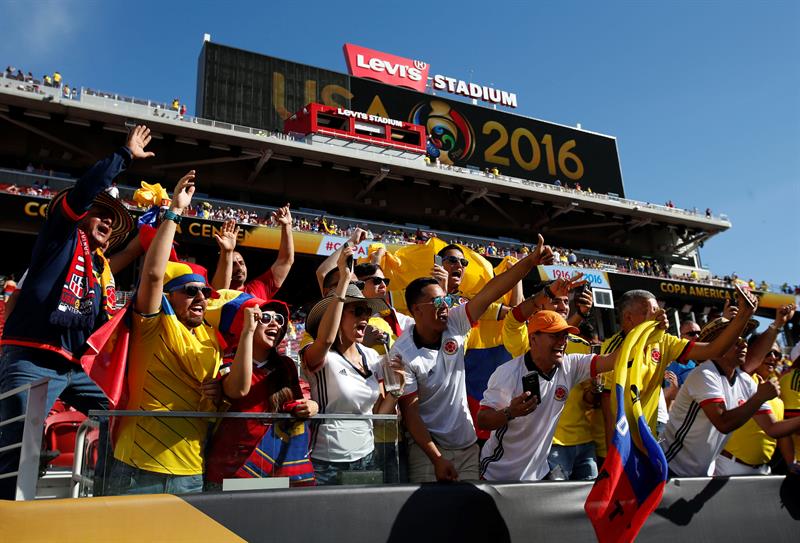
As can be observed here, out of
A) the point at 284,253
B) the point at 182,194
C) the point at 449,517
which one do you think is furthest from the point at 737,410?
the point at 182,194

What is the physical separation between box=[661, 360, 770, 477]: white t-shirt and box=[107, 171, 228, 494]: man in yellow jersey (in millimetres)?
2739

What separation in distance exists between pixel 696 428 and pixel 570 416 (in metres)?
0.74

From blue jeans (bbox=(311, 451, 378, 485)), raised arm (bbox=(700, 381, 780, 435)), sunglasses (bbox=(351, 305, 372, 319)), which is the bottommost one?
blue jeans (bbox=(311, 451, 378, 485))

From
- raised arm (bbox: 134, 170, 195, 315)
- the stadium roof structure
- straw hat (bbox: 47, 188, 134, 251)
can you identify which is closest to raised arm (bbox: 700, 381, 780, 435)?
raised arm (bbox: 134, 170, 195, 315)

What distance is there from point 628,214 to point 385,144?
569 inches

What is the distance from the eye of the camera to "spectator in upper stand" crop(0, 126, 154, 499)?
2.87 meters

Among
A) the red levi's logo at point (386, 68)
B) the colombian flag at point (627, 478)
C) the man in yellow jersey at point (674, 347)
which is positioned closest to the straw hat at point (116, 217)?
the colombian flag at point (627, 478)

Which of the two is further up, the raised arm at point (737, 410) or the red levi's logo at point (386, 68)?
the red levi's logo at point (386, 68)

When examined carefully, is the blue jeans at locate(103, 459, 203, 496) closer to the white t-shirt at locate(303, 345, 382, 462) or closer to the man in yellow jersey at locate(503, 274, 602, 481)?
the white t-shirt at locate(303, 345, 382, 462)

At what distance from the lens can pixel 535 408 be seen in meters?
3.01

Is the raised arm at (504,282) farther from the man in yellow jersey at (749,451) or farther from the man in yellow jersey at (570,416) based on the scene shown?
the man in yellow jersey at (749,451)

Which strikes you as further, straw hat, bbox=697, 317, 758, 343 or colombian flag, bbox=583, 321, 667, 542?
straw hat, bbox=697, 317, 758, 343

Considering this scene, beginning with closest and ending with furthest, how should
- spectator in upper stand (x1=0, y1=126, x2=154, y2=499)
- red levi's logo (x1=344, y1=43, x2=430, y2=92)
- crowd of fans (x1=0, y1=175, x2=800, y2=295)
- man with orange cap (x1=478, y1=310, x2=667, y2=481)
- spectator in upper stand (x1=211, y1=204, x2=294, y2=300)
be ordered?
1. spectator in upper stand (x1=0, y1=126, x2=154, y2=499)
2. man with orange cap (x1=478, y1=310, x2=667, y2=481)
3. spectator in upper stand (x1=211, y1=204, x2=294, y2=300)
4. crowd of fans (x1=0, y1=175, x2=800, y2=295)
5. red levi's logo (x1=344, y1=43, x2=430, y2=92)

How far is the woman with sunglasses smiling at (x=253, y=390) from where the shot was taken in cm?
235
